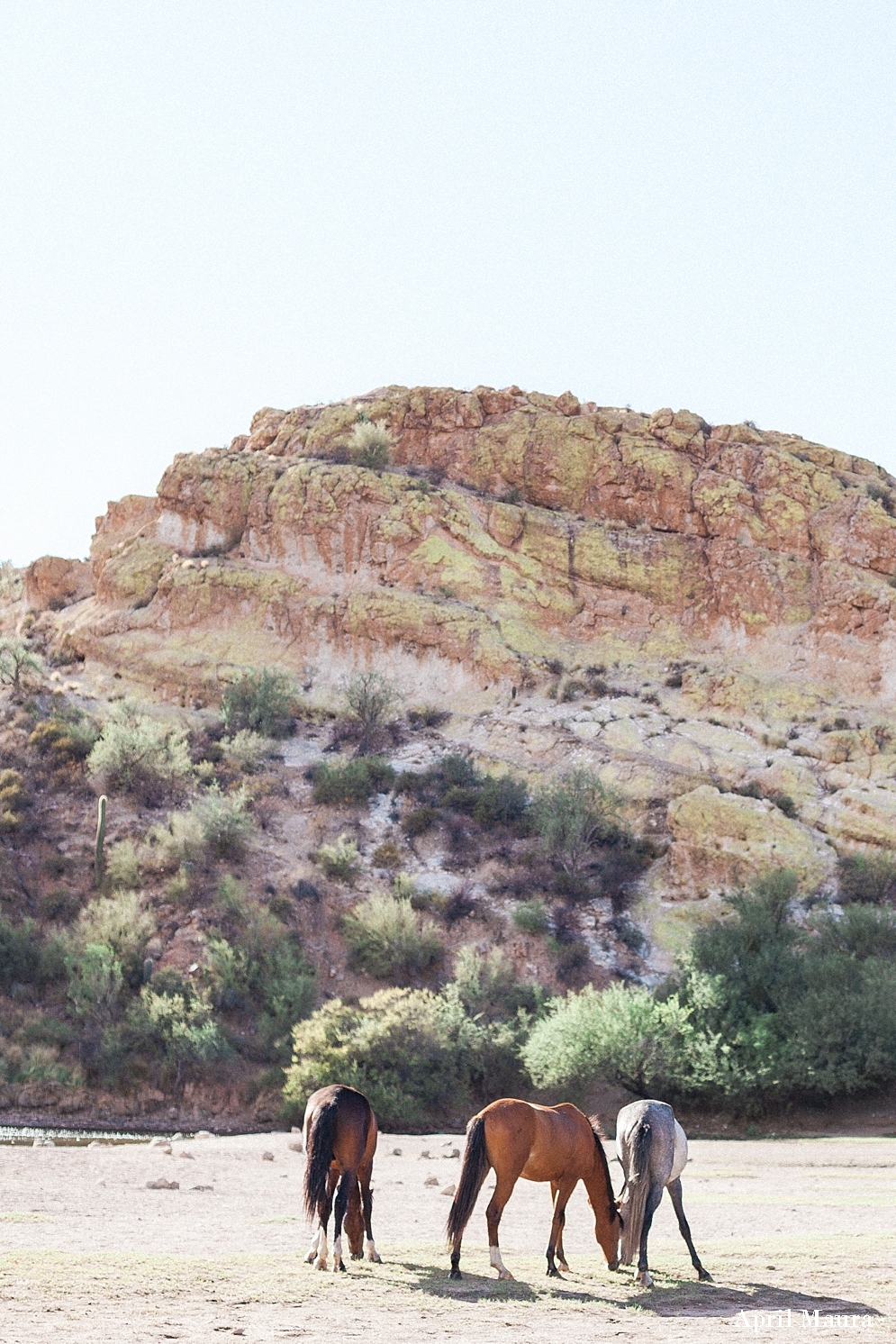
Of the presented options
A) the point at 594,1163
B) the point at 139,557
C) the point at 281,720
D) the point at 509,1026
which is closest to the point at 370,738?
the point at 281,720

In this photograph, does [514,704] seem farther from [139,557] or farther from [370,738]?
[139,557]

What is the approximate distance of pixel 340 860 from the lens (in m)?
39.3

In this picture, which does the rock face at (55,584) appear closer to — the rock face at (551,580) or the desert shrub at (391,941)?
the rock face at (551,580)

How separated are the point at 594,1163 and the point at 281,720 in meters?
38.7

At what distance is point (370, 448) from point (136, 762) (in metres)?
21.5

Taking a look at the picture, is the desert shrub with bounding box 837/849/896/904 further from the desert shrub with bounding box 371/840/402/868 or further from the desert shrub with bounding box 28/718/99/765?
the desert shrub with bounding box 28/718/99/765

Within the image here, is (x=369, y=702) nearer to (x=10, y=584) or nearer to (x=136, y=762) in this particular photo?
(x=136, y=762)

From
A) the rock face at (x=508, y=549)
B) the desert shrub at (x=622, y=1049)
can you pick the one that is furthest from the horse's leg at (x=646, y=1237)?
the rock face at (x=508, y=549)

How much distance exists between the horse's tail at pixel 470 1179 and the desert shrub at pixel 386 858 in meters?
31.3

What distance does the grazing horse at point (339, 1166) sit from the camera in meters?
9.36

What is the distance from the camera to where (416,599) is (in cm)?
5150

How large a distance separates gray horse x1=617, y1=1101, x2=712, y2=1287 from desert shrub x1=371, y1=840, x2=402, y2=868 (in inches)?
1217

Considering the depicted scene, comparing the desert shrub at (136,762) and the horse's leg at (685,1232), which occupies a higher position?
the desert shrub at (136,762)

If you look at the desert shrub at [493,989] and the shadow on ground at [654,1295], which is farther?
the desert shrub at [493,989]
